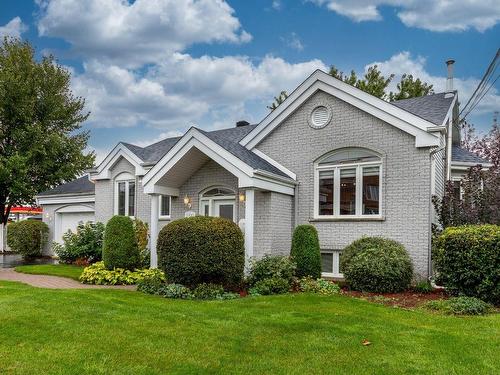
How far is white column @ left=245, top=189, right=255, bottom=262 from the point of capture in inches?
462

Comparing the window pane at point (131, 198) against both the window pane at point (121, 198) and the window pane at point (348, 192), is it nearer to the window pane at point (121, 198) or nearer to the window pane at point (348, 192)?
the window pane at point (121, 198)

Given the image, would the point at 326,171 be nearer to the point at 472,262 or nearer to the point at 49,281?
the point at 472,262

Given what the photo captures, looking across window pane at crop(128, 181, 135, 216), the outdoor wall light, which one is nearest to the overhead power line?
the outdoor wall light

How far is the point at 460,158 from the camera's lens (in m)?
15.3

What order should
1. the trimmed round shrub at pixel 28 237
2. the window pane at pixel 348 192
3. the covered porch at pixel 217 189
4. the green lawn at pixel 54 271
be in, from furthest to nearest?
the trimmed round shrub at pixel 28 237 → the green lawn at pixel 54 271 → the window pane at pixel 348 192 → the covered porch at pixel 217 189

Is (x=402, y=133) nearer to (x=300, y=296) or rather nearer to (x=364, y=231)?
(x=364, y=231)

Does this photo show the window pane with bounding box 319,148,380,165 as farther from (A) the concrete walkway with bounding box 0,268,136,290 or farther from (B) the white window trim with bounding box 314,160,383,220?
(A) the concrete walkway with bounding box 0,268,136,290

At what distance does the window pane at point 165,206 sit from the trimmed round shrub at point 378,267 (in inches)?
307

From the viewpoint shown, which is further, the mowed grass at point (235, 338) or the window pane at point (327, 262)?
the window pane at point (327, 262)

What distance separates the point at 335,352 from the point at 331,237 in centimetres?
735

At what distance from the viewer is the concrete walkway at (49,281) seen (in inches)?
450

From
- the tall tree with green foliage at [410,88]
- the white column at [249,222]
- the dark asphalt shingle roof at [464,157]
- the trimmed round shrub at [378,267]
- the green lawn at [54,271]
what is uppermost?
the tall tree with green foliage at [410,88]

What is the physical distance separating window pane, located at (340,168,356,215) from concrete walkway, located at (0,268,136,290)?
6415mm

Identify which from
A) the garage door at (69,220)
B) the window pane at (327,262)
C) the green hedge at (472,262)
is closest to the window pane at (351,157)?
the window pane at (327,262)
